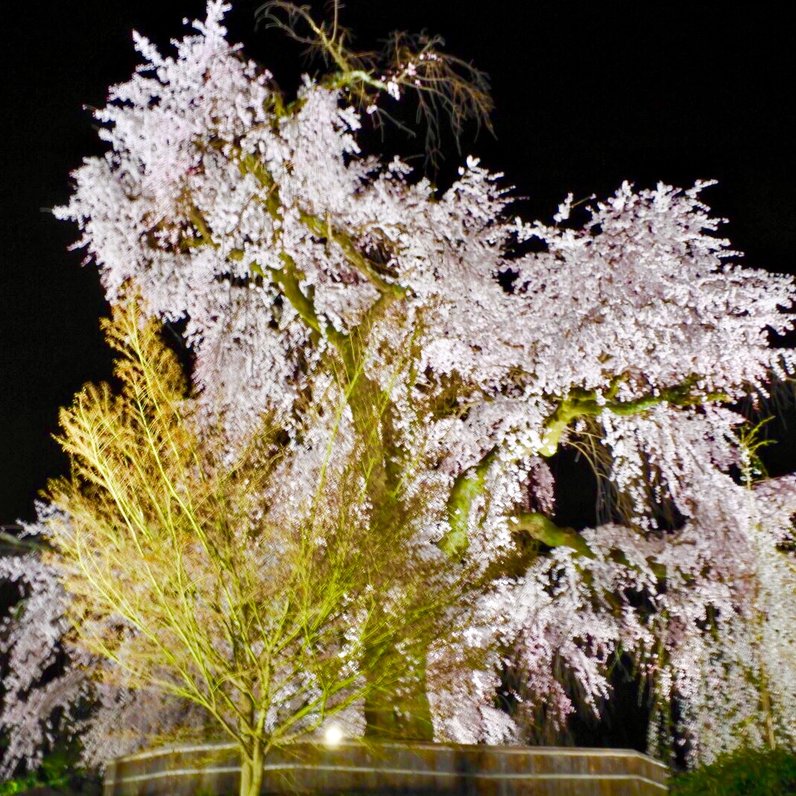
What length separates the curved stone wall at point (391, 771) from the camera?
26.0 feet

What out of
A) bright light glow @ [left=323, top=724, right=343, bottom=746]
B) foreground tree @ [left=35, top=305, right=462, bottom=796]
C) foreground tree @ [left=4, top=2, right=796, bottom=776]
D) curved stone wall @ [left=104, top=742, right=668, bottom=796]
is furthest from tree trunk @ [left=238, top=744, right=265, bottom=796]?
foreground tree @ [left=4, top=2, right=796, bottom=776]

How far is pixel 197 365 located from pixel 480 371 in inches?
146

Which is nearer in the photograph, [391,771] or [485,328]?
[391,771]

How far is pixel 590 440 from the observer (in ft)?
42.0

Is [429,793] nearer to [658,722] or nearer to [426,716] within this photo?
[426,716]

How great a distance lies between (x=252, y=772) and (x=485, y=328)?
6.19 metres

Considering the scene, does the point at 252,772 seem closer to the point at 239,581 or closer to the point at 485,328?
the point at 239,581

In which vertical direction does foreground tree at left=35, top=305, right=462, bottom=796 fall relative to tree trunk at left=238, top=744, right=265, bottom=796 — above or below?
above

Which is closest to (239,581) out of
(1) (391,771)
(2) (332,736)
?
(2) (332,736)

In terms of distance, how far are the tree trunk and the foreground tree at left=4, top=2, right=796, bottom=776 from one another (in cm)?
389

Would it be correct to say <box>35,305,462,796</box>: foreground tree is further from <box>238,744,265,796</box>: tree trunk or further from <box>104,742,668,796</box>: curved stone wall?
<box>104,742,668,796</box>: curved stone wall

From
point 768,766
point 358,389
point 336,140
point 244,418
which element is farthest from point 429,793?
point 336,140

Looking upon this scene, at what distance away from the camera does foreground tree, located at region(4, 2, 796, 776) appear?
37.0ft

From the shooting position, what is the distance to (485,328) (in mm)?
11602
